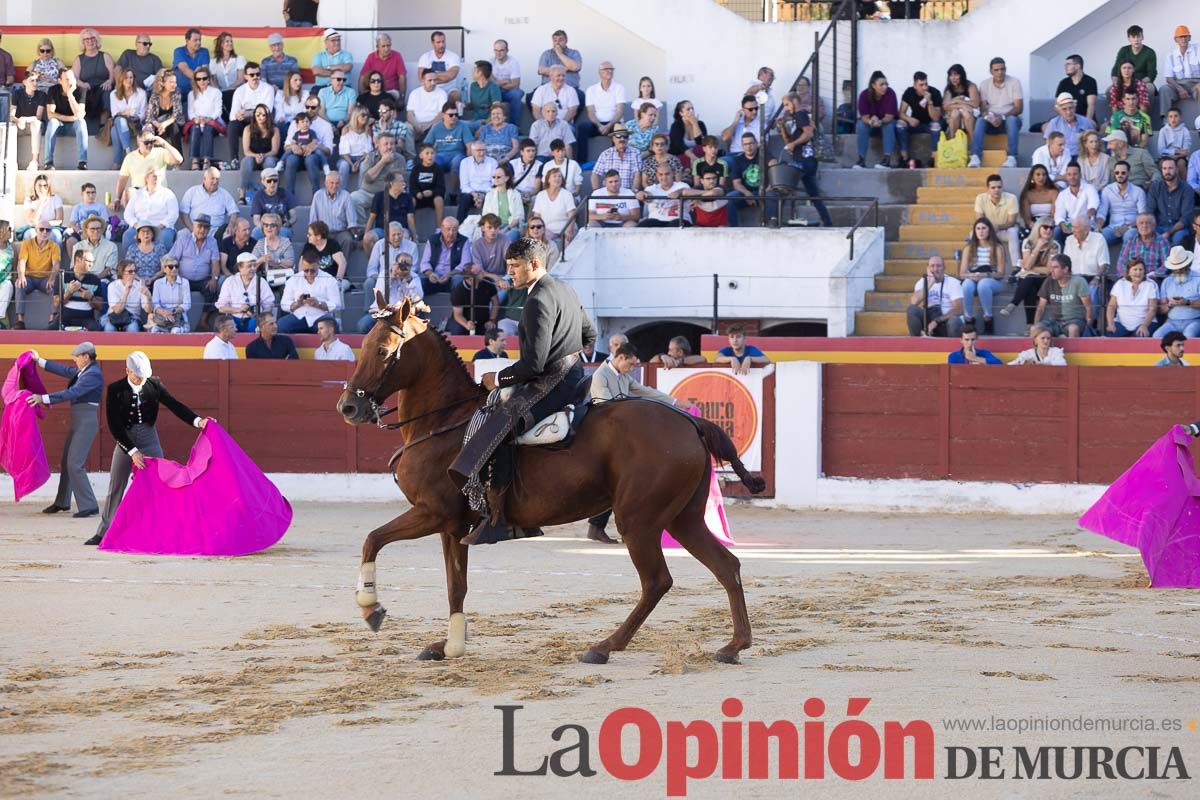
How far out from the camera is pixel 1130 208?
1709 cm

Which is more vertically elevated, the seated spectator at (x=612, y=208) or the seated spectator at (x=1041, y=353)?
the seated spectator at (x=612, y=208)

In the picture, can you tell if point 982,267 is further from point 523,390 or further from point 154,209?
point 523,390

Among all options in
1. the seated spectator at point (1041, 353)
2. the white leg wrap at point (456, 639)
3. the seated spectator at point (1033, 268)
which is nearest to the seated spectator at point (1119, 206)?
the seated spectator at point (1033, 268)

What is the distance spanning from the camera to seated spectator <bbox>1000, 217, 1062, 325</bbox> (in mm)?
16391

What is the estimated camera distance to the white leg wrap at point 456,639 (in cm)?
770

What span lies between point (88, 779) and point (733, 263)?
43.3 feet

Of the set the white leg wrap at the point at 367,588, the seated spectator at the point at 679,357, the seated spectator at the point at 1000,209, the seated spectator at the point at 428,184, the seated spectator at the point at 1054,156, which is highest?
the seated spectator at the point at 1054,156

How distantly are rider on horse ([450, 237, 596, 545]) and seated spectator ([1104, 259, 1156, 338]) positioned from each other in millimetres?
9562

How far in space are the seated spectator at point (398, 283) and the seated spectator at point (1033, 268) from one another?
592cm

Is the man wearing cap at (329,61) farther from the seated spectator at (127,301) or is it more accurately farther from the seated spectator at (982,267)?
the seated spectator at (982,267)

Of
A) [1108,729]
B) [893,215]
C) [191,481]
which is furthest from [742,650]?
[893,215]

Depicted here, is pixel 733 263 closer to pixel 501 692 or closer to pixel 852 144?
pixel 852 144

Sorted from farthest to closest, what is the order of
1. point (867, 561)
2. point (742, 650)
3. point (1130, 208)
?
point (1130, 208), point (867, 561), point (742, 650)

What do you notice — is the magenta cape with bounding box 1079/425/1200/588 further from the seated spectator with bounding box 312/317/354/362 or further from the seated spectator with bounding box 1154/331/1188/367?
the seated spectator with bounding box 312/317/354/362
